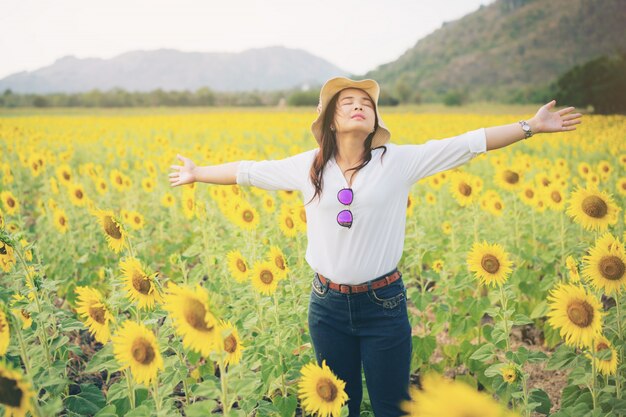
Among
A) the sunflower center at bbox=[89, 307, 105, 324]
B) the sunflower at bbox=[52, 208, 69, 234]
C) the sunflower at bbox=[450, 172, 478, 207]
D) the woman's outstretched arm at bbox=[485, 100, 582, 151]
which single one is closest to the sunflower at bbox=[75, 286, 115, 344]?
the sunflower center at bbox=[89, 307, 105, 324]

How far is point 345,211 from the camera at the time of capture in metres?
2.16

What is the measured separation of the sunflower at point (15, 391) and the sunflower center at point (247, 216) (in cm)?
212

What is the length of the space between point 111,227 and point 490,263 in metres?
2.21

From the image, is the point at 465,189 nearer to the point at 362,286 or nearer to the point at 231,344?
the point at 362,286

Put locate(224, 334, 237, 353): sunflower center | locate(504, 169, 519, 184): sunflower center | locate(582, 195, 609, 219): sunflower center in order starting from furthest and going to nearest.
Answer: locate(504, 169, 519, 184): sunflower center
locate(582, 195, 609, 219): sunflower center
locate(224, 334, 237, 353): sunflower center

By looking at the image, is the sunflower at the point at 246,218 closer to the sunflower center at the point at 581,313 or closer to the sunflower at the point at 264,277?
the sunflower at the point at 264,277

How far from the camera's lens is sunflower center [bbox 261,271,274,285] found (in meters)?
2.59

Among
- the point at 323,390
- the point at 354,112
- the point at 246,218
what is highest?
the point at 354,112

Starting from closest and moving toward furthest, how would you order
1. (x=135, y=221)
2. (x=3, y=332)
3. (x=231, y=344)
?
1. (x=3, y=332)
2. (x=231, y=344)
3. (x=135, y=221)

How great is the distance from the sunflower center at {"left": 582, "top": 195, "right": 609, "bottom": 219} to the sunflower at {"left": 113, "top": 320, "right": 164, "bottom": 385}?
2.75 meters

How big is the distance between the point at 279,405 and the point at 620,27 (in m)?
105

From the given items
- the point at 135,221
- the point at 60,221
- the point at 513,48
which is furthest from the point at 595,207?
the point at 513,48

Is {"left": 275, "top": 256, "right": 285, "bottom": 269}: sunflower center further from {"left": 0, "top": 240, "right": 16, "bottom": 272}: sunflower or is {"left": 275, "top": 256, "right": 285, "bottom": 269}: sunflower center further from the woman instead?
{"left": 0, "top": 240, "right": 16, "bottom": 272}: sunflower

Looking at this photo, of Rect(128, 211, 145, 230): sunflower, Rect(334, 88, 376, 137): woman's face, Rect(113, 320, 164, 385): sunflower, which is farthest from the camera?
Rect(128, 211, 145, 230): sunflower
